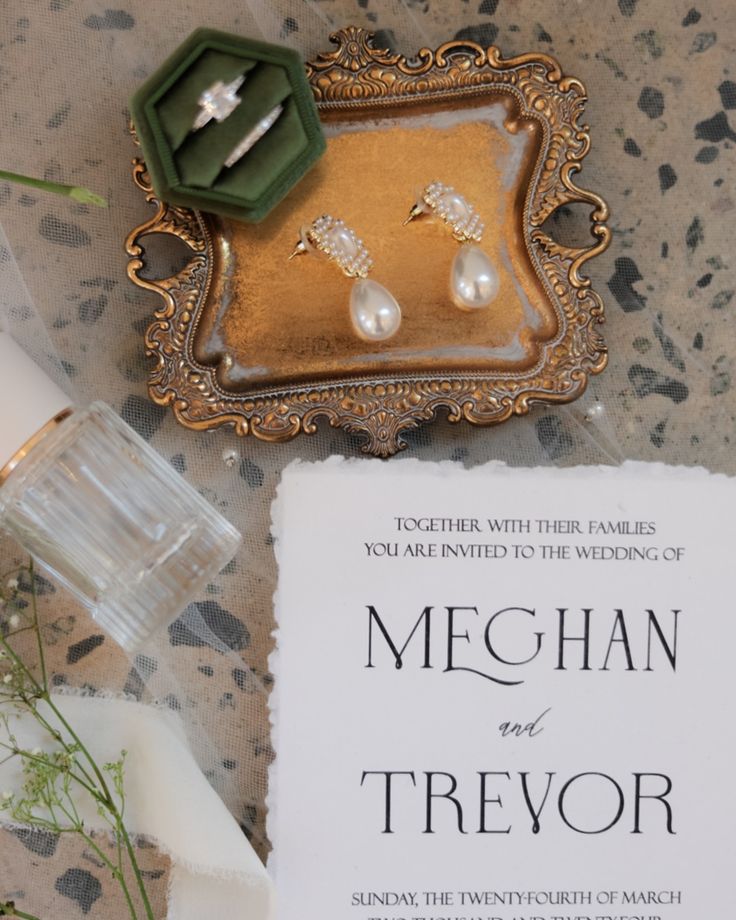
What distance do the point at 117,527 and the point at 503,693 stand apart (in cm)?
24

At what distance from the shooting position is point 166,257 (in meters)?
0.52

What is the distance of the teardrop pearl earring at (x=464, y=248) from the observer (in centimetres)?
49

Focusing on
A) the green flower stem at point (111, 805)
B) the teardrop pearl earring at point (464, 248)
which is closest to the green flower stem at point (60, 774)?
the green flower stem at point (111, 805)

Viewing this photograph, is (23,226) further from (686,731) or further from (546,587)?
(686,731)

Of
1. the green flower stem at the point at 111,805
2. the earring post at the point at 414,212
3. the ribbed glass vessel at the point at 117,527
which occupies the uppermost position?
the earring post at the point at 414,212

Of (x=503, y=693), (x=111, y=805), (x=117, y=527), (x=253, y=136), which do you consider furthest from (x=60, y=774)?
(x=253, y=136)

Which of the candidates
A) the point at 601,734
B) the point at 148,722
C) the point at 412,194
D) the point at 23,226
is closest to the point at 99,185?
the point at 23,226

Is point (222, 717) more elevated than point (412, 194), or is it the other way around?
point (412, 194)

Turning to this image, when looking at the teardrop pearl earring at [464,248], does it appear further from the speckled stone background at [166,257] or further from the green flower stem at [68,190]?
the green flower stem at [68,190]

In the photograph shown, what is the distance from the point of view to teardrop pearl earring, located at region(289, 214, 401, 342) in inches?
19.3

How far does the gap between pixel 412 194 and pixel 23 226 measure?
0.76ft

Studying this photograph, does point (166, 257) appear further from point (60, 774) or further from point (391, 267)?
point (60, 774)

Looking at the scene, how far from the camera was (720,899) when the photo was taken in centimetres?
54

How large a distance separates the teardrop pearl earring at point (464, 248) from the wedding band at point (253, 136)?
0.09 meters
